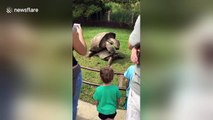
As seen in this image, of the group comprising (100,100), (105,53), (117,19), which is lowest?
(100,100)

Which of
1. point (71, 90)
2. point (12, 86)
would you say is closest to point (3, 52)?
point (12, 86)

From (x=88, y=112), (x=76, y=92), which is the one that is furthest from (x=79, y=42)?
(x=88, y=112)

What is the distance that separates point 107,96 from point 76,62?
0.31 meters

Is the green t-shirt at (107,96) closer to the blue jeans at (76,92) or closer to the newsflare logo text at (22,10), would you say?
the blue jeans at (76,92)

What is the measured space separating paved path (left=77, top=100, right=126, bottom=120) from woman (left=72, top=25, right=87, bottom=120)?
0.11 feet

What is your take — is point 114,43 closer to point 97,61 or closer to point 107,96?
point 97,61

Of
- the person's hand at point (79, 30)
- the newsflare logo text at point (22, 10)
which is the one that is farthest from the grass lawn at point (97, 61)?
the newsflare logo text at point (22, 10)

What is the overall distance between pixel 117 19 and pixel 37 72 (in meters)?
0.64

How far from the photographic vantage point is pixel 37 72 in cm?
375

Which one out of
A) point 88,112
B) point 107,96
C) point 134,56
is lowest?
point 88,112

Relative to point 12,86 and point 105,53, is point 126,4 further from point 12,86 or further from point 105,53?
point 12,86

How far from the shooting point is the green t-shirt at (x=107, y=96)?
375 cm

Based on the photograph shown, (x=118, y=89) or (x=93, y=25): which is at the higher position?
(x=93, y=25)

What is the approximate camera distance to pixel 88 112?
3.79 meters
